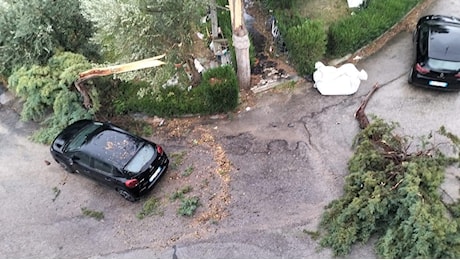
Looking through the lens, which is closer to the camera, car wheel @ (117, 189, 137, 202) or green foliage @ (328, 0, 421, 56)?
car wheel @ (117, 189, 137, 202)

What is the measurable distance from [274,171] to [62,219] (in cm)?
530

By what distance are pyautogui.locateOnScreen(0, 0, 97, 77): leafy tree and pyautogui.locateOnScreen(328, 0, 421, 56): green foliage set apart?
7506 millimetres

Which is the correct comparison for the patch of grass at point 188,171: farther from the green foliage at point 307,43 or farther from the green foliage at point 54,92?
the green foliage at point 307,43

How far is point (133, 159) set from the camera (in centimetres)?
1170

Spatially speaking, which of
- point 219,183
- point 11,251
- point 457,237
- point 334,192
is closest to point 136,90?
point 219,183

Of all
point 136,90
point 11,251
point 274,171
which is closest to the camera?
point 11,251

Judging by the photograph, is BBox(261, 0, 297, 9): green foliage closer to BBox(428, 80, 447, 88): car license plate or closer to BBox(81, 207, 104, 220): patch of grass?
BBox(428, 80, 447, 88): car license plate

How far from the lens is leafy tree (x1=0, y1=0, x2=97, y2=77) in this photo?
14.2m

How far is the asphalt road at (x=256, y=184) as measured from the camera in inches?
425

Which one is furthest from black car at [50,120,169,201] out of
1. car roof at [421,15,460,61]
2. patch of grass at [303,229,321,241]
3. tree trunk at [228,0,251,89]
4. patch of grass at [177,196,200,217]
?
car roof at [421,15,460,61]

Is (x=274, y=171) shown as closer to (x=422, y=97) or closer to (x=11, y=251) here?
(x=422, y=97)

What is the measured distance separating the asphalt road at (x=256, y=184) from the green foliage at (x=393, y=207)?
1.66 ft

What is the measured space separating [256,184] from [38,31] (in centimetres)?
794

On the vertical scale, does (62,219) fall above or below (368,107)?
below
